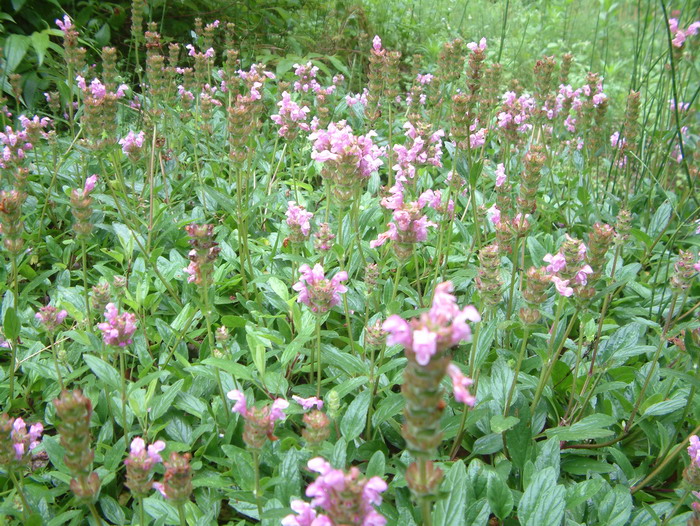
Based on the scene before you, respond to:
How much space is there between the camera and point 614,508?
1.76 meters

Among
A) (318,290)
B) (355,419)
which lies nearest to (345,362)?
(355,419)

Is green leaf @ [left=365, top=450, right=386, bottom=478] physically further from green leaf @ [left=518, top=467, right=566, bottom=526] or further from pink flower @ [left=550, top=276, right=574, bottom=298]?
pink flower @ [left=550, top=276, right=574, bottom=298]

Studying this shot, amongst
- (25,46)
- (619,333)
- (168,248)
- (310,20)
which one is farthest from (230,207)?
(310,20)

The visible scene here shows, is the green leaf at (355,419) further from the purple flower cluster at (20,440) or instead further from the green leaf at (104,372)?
the purple flower cluster at (20,440)

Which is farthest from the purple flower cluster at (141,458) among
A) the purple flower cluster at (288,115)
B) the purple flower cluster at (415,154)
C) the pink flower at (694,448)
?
the purple flower cluster at (288,115)

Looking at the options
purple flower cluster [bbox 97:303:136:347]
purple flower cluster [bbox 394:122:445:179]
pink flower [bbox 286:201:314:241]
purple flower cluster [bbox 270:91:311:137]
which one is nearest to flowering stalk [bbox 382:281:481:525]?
purple flower cluster [bbox 97:303:136:347]

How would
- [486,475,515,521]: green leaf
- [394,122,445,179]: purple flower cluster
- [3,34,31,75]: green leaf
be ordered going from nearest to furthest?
[486,475,515,521]: green leaf → [394,122,445,179]: purple flower cluster → [3,34,31,75]: green leaf

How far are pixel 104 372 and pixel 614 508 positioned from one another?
1727mm

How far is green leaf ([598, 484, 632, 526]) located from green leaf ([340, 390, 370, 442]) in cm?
80

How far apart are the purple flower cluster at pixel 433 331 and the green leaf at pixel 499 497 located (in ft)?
3.17

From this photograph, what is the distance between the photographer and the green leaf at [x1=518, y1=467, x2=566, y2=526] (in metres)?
1.61

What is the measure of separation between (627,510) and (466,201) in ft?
7.41

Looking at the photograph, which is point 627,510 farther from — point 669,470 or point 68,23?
A: point 68,23

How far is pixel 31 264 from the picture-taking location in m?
3.16
